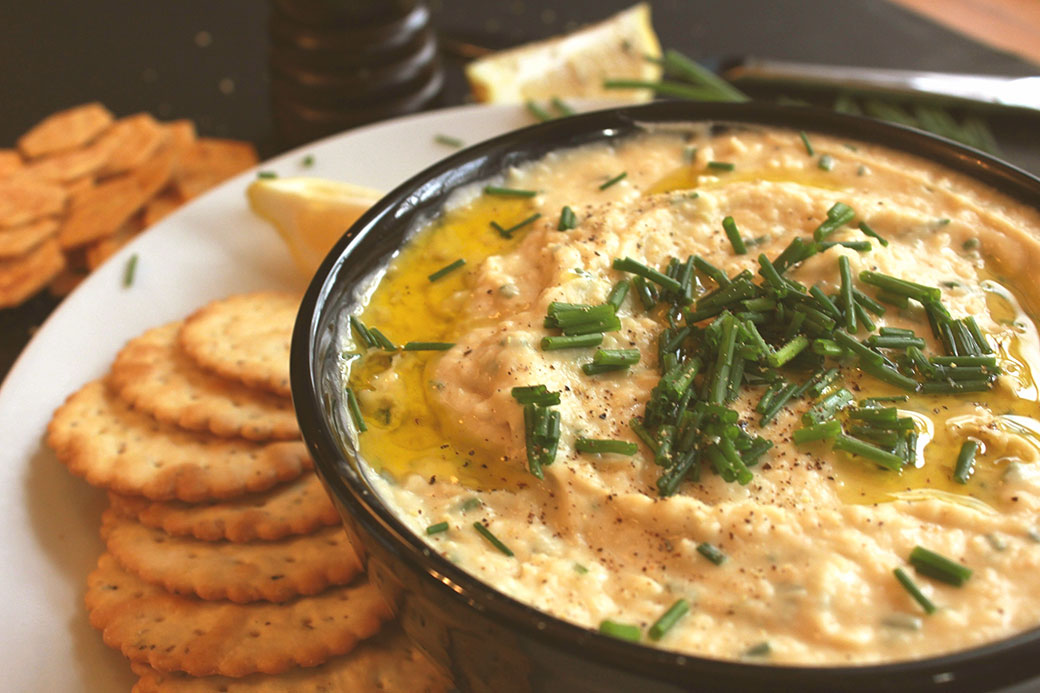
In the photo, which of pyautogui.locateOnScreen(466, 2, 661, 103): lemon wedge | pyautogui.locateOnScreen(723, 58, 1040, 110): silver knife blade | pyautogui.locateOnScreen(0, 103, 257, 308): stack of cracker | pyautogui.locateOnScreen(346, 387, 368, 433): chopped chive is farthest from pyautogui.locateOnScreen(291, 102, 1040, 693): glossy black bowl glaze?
pyautogui.locateOnScreen(0, 103, 257, 308): stack of cracker

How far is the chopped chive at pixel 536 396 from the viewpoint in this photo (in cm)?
240

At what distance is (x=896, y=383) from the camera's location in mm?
2547

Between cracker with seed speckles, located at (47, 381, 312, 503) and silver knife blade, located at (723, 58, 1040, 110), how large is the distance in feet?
10.7

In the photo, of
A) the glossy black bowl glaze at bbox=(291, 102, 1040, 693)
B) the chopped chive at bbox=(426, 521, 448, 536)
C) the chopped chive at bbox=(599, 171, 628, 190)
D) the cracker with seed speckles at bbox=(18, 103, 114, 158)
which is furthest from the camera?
the cracker with seed speckles at bbox=(18, 103, 114, 158)

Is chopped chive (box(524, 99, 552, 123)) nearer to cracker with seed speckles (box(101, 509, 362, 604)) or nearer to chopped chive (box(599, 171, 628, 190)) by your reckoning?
chopped chive (box(599, 171, 628, 190))

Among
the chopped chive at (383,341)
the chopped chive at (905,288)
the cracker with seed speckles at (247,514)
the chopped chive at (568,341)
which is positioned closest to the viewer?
the chopped chive at (568,341)

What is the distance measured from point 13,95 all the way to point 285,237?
2.80m

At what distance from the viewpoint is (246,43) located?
19.6ft

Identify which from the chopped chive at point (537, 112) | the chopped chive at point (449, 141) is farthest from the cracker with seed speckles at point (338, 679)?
the chopped chive at point (537, 112)

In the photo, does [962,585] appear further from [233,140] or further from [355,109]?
[233,140]

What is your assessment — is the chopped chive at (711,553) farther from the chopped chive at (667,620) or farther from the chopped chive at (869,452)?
the chopped chive at (869,452)

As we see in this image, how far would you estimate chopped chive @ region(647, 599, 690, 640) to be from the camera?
6.54 feet

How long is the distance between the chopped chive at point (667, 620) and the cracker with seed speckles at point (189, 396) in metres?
1.55

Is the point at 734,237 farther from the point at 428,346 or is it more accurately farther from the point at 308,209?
the point at 308,209
